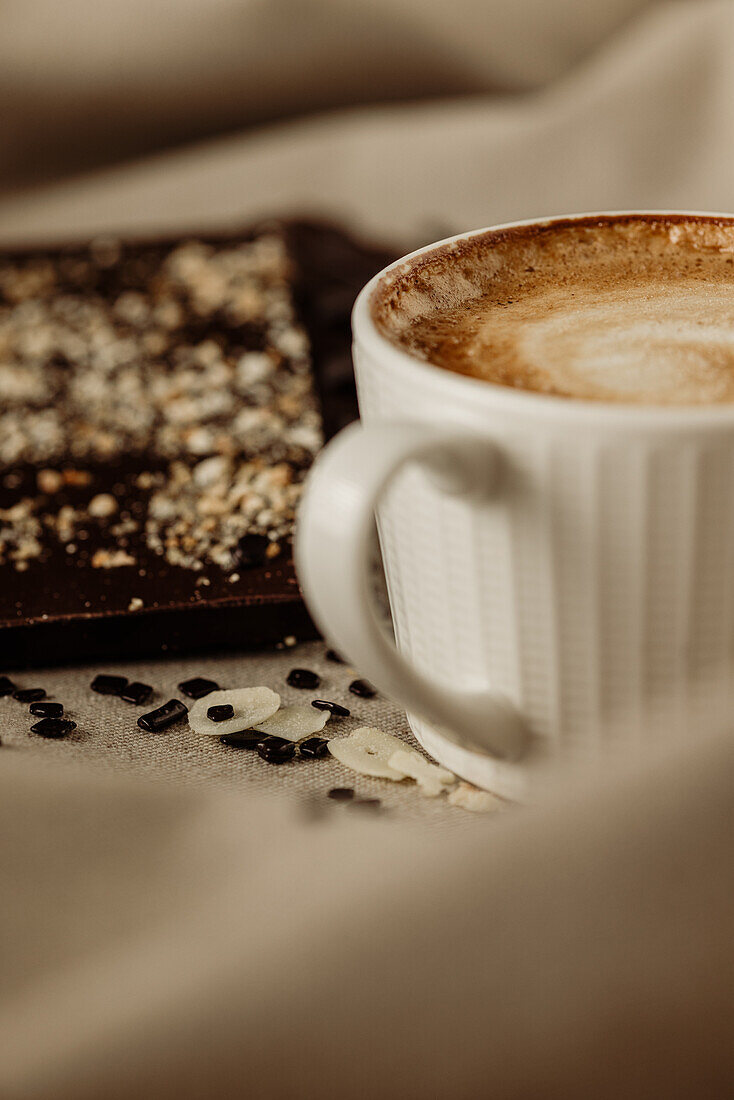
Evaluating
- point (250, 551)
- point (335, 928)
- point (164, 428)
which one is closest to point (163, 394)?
point (164, 428)

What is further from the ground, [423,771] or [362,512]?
[362,512]

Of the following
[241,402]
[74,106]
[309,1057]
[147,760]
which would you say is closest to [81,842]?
[147,760]

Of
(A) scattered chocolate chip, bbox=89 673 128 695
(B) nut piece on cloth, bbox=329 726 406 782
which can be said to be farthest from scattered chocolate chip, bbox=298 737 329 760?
(A) scattered chocolate chip, bbox=89 673 128 695

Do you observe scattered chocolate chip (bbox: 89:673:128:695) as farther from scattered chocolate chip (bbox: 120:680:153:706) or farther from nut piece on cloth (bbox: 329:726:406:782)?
nut piece on cloth (bbox: 329:726:406:782)

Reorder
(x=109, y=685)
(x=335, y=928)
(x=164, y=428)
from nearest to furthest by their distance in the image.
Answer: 1. (x=335, y=928)
2. (x=109, y=685)
3. (x=164, y=428)

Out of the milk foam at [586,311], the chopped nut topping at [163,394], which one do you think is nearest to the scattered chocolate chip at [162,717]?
the chopped nut topping at [163,394]

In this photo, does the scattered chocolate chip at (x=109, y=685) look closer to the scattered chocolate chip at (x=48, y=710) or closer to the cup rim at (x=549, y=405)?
the scattered chocolate chip at (x=48, y=710)

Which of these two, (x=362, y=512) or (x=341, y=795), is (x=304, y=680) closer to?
(x=341, y=795)
